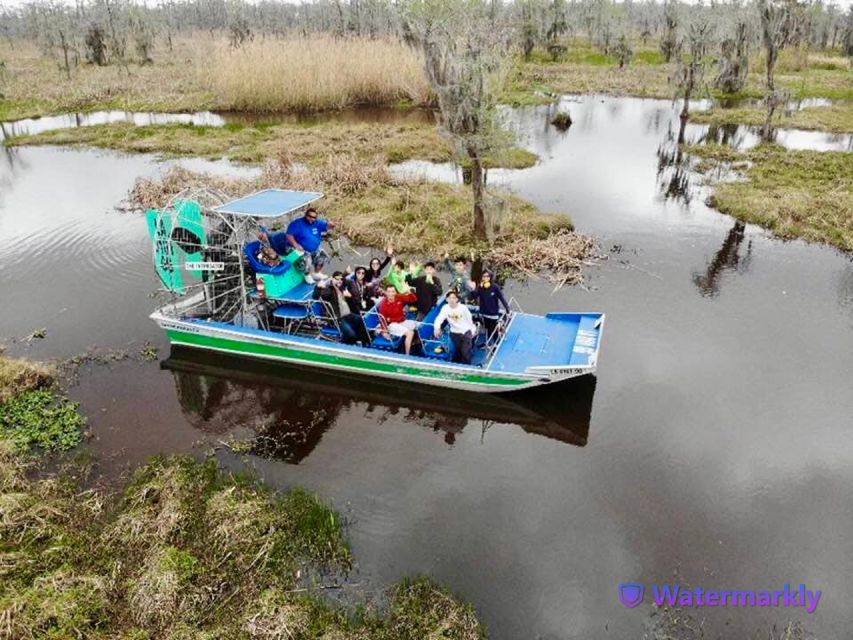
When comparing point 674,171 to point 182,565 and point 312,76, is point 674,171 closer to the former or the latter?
point 312,76

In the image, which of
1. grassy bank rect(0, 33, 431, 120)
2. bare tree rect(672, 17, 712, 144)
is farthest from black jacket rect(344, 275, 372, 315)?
bare tree rect(672, 17, 712, 144)

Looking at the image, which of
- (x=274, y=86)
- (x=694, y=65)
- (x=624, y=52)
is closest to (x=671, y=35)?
(x=624, y=52)

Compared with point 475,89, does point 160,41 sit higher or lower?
higher

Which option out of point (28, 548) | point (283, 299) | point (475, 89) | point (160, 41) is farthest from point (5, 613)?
point (160, 41)

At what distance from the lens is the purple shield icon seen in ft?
23.8

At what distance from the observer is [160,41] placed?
84.5 meters

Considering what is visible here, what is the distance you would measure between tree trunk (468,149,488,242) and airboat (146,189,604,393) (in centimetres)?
564

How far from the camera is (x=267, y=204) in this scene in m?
11.9

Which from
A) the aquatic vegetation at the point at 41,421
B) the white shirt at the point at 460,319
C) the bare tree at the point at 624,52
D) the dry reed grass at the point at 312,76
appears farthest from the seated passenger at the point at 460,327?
the bare tree at the point at 624,52

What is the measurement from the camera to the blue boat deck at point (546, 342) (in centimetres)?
1079

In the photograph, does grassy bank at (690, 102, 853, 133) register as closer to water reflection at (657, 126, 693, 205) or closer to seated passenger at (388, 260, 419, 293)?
water reflection at (657, 126, 693, 205)

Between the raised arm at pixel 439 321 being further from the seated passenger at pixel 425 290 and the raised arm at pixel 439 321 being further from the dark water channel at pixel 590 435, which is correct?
the dark water channel at pixel 590 435

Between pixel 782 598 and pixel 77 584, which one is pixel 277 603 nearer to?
pixel 77 584

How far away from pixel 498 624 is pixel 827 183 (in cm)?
2165
